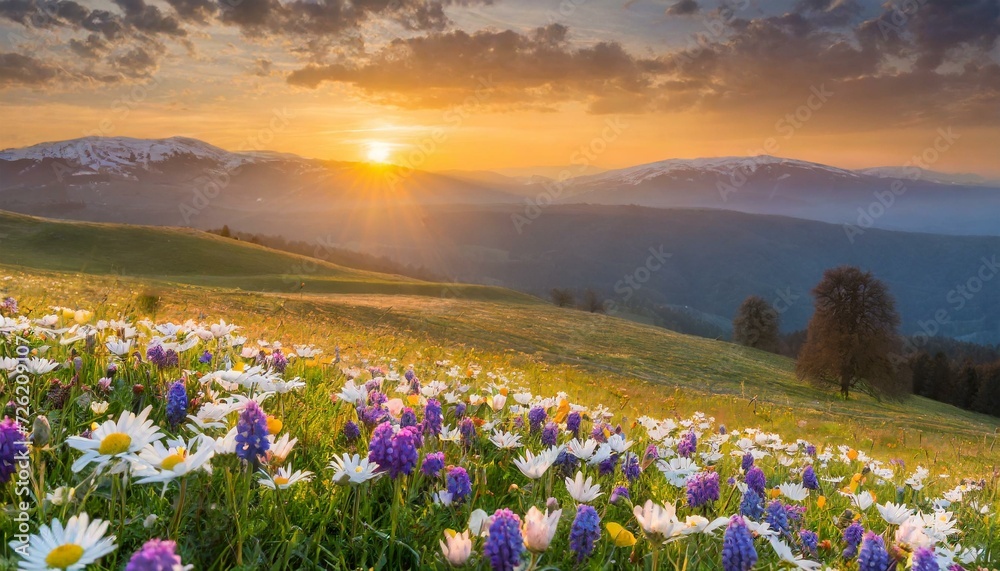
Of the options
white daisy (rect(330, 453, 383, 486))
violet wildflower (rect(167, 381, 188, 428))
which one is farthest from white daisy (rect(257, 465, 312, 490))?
violet wildflower (rect(167, 381, 188, 428))

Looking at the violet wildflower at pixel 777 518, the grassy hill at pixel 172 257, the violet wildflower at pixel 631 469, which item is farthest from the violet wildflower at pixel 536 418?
the grassy hill at pixel 172 257

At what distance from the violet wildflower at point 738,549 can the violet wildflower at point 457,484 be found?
1.09 m

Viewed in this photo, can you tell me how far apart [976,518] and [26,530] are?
213 inches

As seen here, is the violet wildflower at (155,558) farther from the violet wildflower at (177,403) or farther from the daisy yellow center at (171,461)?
the violet wildflower at (177,403)

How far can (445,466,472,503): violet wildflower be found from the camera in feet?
8.39

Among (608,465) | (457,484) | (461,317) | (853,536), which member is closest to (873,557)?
(853,536)

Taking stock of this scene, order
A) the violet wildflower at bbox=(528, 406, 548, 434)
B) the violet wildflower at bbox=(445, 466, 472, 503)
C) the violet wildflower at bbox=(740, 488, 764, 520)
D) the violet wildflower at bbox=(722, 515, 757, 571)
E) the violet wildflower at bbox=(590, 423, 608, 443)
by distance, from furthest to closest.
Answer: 1. the violet wildflower at bbox=(528, 406, 548, 434)
2. the violet wildflower at bbox=(590, 423, 608, 443)
3. the violet wildflower at bbox=(740, 488, 764, 520)
4. the violet wildflower at bbox=(445, 466, 472, 503)
5. the violet wildflower at bbox=(722, 515, 757, 571)

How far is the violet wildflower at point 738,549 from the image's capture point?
1.96m

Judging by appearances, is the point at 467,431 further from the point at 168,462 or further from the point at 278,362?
the point at 168,462

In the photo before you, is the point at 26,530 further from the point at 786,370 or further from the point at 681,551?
the point at 786,370

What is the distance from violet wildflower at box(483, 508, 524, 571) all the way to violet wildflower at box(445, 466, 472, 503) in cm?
75

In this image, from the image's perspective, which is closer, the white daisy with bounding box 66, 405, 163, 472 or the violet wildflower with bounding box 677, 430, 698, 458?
the white daisy with bounding box 66, 405, 163, 472

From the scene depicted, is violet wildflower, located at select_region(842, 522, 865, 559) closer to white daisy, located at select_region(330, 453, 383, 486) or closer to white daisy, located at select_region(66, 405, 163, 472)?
white daisy, located at select_region(330, 453, 383, 486)

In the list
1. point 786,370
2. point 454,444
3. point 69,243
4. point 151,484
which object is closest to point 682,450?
point 454,444
